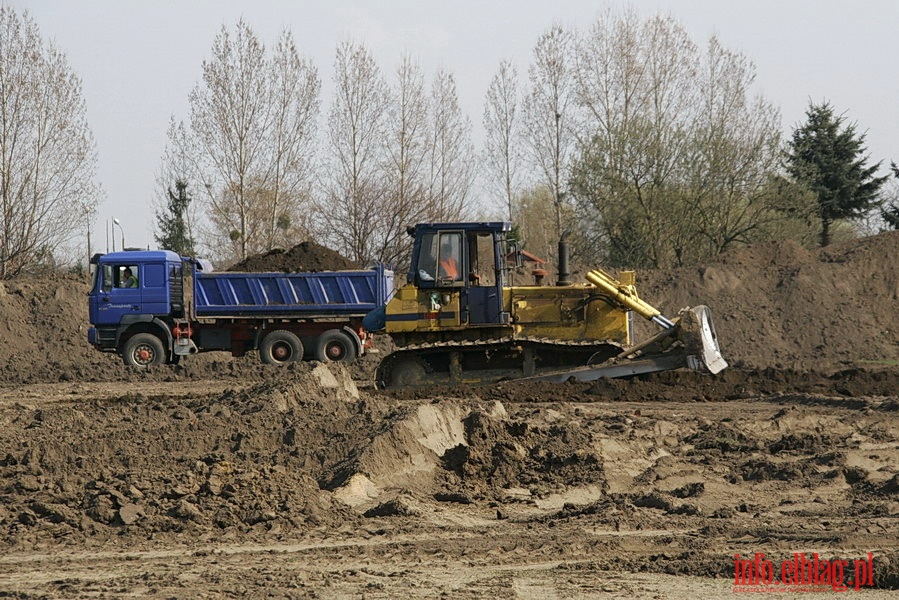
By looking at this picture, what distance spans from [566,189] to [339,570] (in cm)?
2922

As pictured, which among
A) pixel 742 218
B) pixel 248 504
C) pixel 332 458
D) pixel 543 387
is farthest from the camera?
pixel 742 218

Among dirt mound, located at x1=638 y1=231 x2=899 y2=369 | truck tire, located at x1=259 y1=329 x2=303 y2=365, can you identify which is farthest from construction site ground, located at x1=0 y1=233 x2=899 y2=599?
dirt mound, located at x1=638 y1=231 x2=899 y2=369

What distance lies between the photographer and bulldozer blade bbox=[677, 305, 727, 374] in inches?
629

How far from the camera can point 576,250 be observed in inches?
1380

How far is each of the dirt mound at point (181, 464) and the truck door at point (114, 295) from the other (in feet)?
25.7

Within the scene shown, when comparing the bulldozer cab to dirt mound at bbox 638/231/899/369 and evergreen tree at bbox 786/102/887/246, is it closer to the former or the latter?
dirt mound at bbox 638/231/899/369

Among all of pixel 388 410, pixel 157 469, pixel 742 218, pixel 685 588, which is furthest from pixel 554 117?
pixel 685 588

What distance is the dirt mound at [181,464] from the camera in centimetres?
827

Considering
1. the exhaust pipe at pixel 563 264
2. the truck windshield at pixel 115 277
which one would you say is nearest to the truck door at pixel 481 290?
the exhaust pipe at pixel 563 264

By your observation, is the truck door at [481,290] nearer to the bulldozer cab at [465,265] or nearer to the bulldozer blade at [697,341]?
the bulldozer cab at [465,265]

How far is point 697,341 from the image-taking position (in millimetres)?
15984

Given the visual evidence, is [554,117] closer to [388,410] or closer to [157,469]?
[388,410]

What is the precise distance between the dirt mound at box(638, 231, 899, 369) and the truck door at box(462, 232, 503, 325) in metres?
8.99

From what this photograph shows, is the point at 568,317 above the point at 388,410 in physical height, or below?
above
